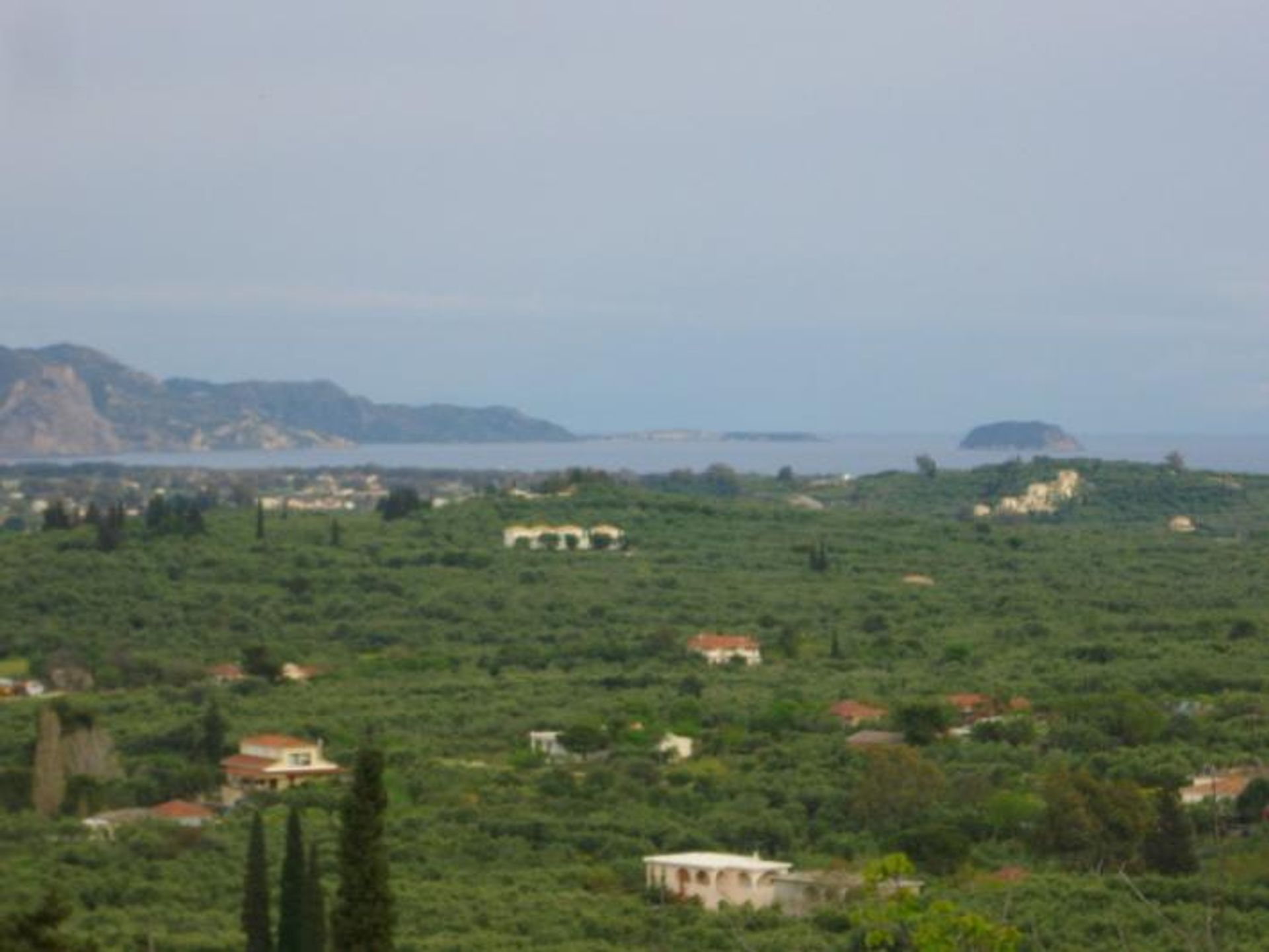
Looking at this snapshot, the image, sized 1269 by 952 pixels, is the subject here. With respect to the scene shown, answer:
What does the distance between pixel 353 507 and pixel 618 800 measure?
251 feet

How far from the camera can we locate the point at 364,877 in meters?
20.6

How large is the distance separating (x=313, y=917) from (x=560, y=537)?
48.6 m

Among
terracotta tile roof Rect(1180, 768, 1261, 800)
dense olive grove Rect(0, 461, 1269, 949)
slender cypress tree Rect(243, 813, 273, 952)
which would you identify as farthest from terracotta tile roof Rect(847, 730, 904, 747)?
slender cypress tree Rect(243, 813, 273, 952)

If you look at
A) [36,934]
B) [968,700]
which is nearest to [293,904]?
[36,934]

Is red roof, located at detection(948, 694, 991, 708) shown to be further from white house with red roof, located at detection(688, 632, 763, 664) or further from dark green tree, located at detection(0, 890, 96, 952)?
dark green tree, located at detection(0, 890, 96, 952)

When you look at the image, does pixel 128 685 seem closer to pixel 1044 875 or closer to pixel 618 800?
pixel 618 800

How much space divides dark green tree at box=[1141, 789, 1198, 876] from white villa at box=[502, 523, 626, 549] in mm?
43568

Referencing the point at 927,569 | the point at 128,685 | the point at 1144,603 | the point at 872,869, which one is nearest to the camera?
the point at 872,869

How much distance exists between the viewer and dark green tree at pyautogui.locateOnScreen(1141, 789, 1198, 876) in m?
26.8

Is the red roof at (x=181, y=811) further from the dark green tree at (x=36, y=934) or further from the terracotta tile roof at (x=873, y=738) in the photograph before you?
the dark green tree at (x=36, y=934)

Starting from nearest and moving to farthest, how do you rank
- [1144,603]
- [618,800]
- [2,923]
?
[2,923] → [618,800] → [1144,603]

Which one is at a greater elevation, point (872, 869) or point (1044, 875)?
point (872, 869)

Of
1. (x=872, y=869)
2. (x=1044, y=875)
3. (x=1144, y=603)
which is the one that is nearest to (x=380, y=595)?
(x=1144, y=603)

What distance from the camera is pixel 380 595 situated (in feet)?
195
